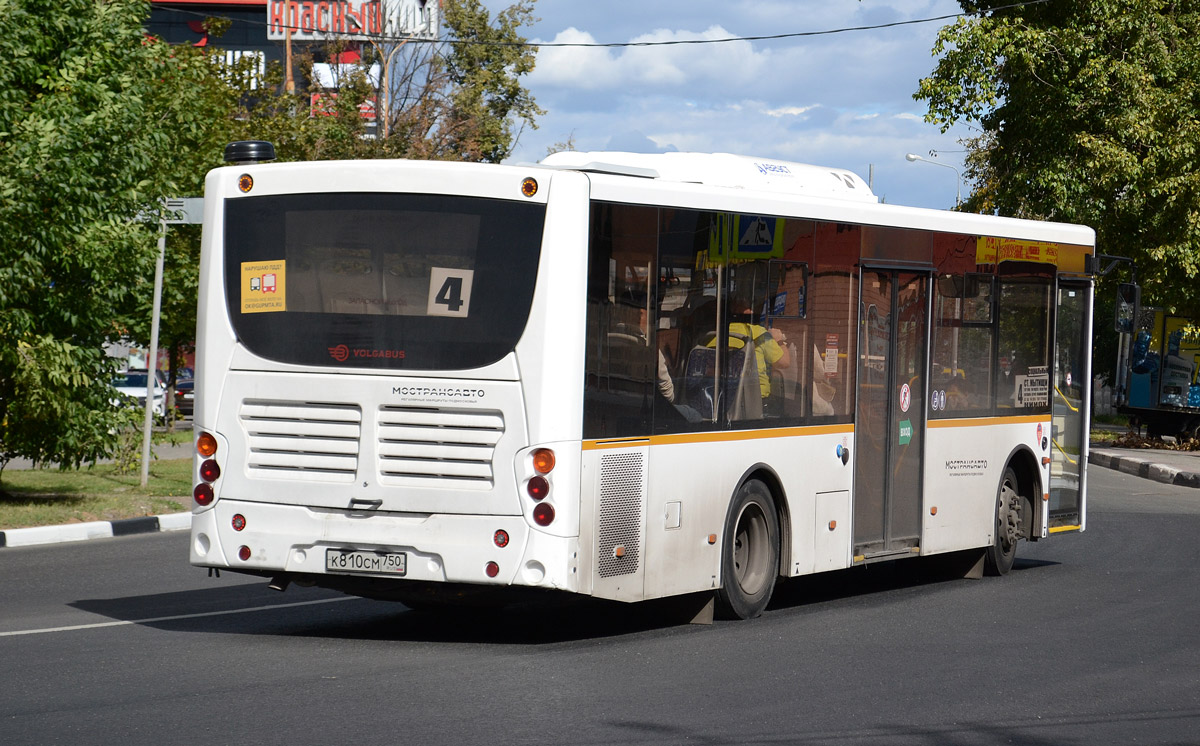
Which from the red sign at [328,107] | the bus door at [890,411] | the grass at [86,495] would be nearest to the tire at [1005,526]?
the bus door at [890,411]

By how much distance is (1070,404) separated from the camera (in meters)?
14.5

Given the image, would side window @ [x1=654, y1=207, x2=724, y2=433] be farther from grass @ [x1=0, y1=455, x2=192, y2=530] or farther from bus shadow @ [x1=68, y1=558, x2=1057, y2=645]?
grass @ [x1=0, y1=455, x2=192, y2=530]

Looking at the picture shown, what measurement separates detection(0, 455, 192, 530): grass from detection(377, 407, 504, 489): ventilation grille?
26.1 feet

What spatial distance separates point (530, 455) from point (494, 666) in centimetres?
114

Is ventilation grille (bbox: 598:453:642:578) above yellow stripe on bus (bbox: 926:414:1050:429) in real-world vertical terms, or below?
Result: below

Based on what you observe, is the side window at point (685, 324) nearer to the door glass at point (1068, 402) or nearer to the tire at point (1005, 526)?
the tire at point (1005, 526)

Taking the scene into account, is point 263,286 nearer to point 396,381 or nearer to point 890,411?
point 396,381

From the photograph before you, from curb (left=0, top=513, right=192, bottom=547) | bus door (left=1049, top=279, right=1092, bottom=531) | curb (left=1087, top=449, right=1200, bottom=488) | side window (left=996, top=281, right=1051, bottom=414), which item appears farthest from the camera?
curb (left=1087, top=449, right=1200, bottom=488)

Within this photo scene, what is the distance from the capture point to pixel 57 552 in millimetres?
14438

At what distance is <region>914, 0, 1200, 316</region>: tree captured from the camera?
96.7 feet

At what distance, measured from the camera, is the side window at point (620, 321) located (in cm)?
891

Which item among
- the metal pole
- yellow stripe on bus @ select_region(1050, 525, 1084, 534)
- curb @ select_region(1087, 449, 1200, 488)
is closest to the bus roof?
yellow stripe on bus @ select_region(1050, 525, 1084, 534)

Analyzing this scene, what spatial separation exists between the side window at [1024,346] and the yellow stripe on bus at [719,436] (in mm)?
2523

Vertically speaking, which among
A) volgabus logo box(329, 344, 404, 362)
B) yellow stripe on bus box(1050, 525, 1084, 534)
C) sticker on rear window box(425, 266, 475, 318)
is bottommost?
yellow stripe on bus box(1050, 525, 1084, 534)
